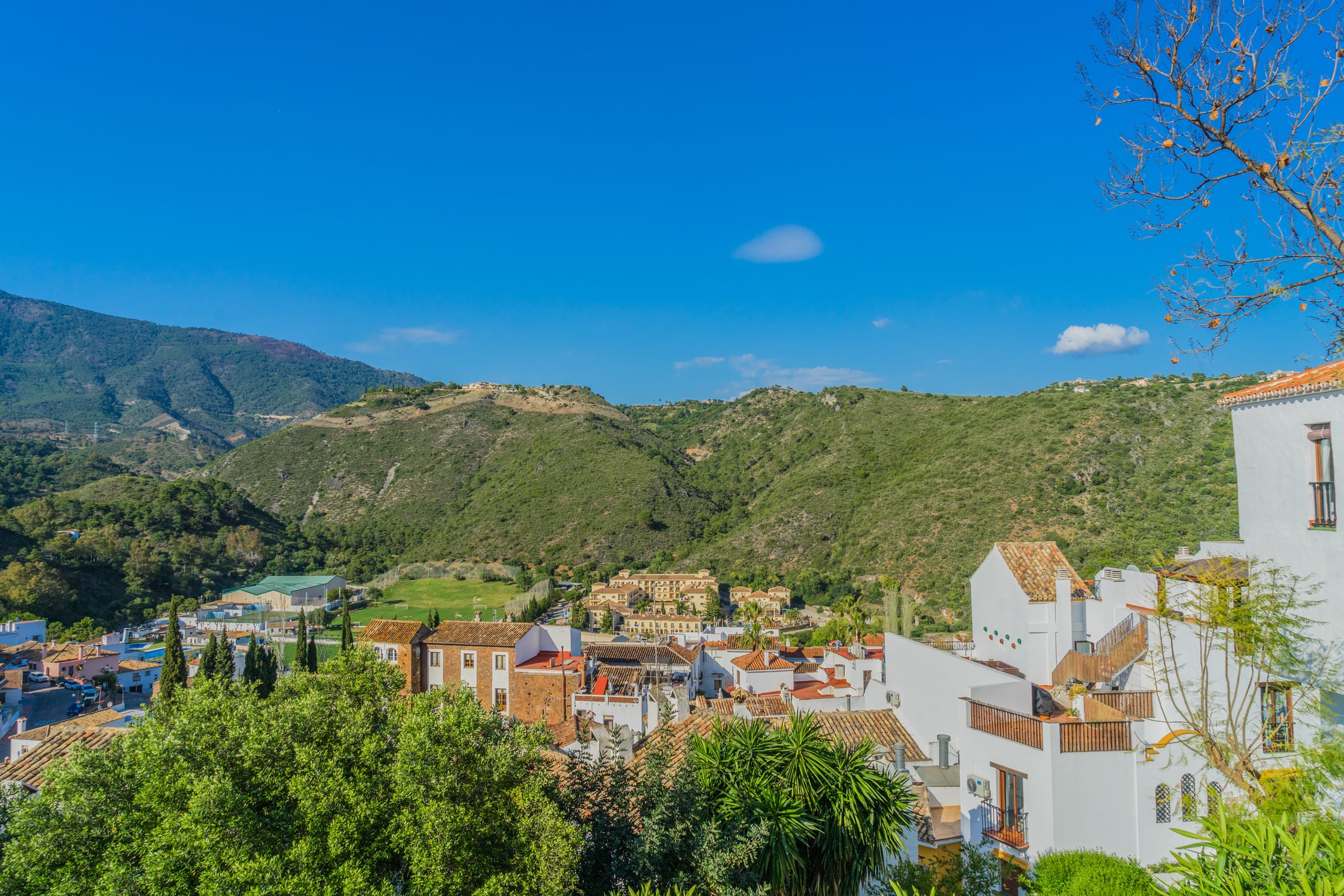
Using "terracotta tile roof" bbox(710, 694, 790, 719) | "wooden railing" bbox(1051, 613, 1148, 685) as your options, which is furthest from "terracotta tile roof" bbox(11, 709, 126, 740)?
"wooden railing" bbox(1051, 613, 1148, 685)

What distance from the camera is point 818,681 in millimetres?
27594

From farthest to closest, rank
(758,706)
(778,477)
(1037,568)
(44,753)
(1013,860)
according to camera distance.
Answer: (778,477), (758,706), (1037,568), (44,753), (1013,860)

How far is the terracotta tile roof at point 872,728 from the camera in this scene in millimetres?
14797

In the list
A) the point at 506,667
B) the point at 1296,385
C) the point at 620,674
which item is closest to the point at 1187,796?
the point at 1296,385

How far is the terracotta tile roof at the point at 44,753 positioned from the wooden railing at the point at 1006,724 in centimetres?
1579

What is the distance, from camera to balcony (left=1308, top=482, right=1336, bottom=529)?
8141mm

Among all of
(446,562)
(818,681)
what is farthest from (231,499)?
(818,681)

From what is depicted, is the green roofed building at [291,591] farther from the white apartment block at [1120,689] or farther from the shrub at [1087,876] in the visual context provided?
the shrub at [1087,876]

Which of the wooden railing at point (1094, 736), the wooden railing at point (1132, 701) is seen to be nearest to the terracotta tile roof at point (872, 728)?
the wooden railing at point (1132, 701)

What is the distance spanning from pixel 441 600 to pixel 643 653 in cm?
4745

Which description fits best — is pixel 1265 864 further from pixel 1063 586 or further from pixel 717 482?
pixel 717 482

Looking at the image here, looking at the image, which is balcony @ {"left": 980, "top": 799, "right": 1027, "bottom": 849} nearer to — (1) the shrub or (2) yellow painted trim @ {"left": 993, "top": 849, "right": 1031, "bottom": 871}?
(2) yellow painted trim @ {"left": 993, "top": 849, "right": 1031, "bottom": 871}

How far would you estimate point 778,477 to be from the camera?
103938 millimetres

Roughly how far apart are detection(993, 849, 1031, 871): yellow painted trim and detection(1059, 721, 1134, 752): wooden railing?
174cm
